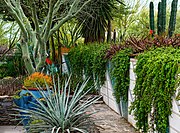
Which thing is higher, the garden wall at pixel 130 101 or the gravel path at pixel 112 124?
the garden wall at pixel 130 101

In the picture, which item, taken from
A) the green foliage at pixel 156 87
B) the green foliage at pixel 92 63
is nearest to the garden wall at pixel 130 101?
the green foliage at pixel 156 87

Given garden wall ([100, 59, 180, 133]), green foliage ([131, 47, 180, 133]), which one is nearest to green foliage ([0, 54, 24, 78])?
garden wall ([100, 59, 180, 133])

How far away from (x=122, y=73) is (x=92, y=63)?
2221 mm

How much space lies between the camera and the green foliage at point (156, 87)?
2979 mm

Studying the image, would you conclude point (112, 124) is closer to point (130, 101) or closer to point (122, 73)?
point (130, 101)

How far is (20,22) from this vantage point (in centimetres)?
721

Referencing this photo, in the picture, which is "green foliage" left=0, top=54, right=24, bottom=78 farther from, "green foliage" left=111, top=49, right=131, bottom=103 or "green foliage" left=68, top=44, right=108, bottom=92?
"green foliage" left=111, top=49, right=131, bottom=103

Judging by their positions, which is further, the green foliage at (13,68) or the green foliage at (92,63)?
the green foliage at (13,68)

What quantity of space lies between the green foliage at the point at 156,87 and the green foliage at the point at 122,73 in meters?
0.97

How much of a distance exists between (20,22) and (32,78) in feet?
6.90

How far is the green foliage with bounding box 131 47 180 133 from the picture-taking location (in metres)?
2.98

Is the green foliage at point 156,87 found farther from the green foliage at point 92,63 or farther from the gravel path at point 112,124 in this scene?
the green foliage at point 92,63

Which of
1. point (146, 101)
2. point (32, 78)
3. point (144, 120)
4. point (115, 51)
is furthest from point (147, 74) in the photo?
point (32, 78)

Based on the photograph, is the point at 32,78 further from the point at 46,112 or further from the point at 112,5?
the point at 112,5
